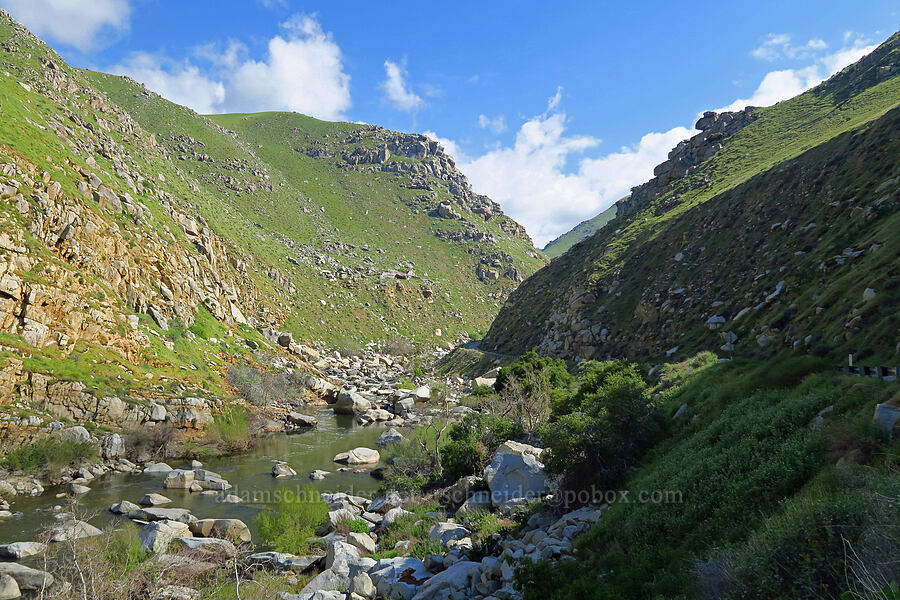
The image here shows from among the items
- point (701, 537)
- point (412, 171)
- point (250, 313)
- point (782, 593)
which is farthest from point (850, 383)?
point (412, 171)

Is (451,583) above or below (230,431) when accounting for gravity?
below

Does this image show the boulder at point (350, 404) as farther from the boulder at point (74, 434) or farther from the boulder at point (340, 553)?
the boulder at point (340, 553)

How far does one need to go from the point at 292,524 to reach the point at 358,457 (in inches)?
547

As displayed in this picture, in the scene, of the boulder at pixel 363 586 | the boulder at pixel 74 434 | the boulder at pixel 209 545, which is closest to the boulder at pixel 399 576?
the boulder at pixel 363 586

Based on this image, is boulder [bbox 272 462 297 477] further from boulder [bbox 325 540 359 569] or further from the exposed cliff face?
the exposed cliff face

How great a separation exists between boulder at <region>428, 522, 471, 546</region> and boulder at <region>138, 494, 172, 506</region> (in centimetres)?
1497

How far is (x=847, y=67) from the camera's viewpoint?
64500 mm

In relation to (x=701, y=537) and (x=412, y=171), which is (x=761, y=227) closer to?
(x=701, y=537)

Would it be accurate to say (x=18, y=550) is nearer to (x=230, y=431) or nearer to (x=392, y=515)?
(x=392, y=515)

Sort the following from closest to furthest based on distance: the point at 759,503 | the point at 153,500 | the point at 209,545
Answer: the point at 759,503, the point at 209,545, the point at 153,500

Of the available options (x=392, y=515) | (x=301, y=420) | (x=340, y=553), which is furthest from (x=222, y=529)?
(x=301, y=420)

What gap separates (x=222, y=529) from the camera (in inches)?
792

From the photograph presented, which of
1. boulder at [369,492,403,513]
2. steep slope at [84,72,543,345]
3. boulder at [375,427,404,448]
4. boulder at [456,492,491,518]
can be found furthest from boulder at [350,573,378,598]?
steep slope at [84,72,543,345]

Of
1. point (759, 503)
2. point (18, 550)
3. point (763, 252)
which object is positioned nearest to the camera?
point (759, 503)
